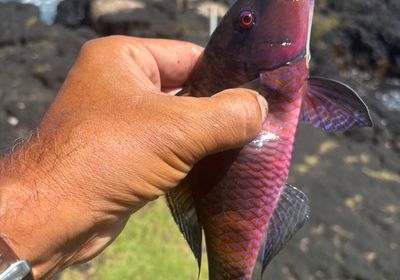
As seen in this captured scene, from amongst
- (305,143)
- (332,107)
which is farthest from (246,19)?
(305,143)

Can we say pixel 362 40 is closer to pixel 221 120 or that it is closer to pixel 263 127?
pixel 263 127

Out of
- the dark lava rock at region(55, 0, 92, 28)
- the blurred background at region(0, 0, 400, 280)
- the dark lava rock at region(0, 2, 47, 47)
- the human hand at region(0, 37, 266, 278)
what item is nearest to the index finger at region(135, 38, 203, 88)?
the human hand at region(0, 37, 266, 278)

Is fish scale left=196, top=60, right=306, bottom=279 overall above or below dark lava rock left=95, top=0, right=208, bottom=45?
above

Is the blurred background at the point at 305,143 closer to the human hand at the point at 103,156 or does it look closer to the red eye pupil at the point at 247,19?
the human hand at the point at 103,156

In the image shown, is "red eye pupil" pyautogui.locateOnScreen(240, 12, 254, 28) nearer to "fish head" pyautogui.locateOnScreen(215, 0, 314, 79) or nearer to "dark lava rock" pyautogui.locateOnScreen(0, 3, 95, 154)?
"fish head" pyautogui.locateOnScreen(215, 0, 314, 79)

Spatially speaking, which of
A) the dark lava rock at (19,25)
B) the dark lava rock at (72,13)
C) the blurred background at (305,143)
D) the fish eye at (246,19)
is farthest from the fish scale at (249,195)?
the dark lava rock at (72,13)
